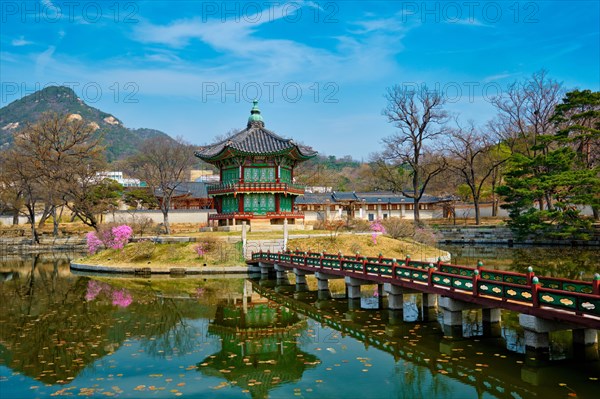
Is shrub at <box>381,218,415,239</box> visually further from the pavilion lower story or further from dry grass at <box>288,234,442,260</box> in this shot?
the pavilion lower story

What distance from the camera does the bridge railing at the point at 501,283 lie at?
1220 cm

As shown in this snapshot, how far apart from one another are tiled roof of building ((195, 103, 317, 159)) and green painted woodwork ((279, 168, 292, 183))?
7.38ft

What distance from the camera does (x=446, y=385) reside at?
11555mm

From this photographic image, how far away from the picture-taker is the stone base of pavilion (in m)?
43.3

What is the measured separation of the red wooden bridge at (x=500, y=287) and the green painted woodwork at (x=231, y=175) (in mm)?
24535

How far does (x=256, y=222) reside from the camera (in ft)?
146

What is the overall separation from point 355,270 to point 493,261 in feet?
69.3

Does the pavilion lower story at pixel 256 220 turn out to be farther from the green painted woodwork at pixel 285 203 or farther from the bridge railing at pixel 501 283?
the bridge railing at pixel 501 283

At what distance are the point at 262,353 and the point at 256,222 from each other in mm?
30142

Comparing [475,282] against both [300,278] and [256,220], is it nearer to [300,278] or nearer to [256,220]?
[300,278]

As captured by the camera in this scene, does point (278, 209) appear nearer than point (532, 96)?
Yes

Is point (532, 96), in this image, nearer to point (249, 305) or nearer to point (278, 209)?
point (278, 209)

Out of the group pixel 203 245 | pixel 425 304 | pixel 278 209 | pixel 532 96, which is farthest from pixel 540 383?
pixel 532 96

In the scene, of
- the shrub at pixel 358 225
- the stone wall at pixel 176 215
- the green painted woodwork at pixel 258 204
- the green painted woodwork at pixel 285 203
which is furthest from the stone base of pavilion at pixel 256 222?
the stone wall at pixel 176 215
